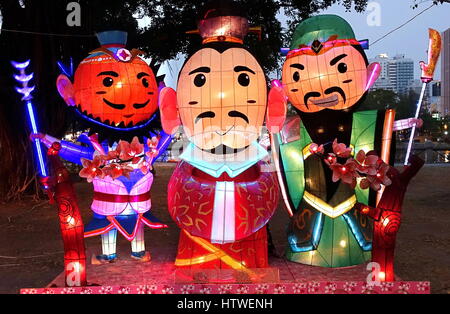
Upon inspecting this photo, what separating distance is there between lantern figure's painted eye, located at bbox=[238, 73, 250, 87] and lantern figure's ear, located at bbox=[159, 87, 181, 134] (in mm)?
618

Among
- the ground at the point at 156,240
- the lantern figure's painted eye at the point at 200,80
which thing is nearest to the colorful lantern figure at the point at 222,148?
the lantern figure's painted eye at the point at 200,80

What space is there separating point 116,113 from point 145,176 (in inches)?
26.0

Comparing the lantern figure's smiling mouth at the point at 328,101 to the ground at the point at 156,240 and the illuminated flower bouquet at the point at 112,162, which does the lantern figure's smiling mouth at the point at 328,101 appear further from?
the ground at the point at 156,240

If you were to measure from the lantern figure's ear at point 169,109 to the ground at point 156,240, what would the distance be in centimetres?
180

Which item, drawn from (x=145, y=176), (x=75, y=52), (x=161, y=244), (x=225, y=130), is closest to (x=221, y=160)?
(x=225, y=130)

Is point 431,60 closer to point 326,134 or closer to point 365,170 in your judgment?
point 326,134

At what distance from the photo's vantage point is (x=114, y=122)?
4281mm

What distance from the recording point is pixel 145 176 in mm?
4461

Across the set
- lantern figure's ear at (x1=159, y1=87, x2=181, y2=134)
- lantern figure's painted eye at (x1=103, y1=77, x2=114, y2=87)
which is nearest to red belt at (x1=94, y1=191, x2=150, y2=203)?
lantern figure's ear at (x1=159, y1=87, x2=181, y2=134)

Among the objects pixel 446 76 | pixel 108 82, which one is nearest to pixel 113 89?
pixel 108 82

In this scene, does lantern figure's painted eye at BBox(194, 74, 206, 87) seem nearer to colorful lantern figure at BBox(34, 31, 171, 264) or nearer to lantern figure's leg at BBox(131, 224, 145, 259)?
colorful lantern figure at BBox(34, 31, 171, 264)

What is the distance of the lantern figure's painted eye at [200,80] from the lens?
367cm

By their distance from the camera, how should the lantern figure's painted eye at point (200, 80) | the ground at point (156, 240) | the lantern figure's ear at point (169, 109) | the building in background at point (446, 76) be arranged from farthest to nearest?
the building in background at point (446, 76) → the ground at point (156, 240) → the lantern figure's ear at point (169, 109) → the lantern figure's painted eye at point (200, 80)
